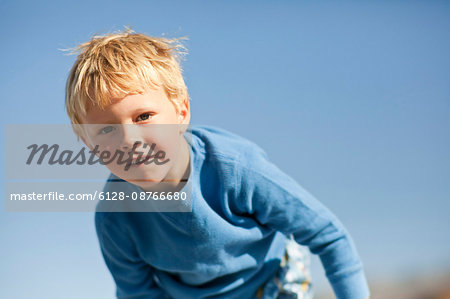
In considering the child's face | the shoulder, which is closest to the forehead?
the child's face

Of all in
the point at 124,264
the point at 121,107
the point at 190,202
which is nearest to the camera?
the point at 121,107

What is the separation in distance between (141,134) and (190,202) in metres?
0.23

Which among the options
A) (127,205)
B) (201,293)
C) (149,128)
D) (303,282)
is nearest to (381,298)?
(303,282)

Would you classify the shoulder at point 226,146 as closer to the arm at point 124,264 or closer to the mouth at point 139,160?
the mouth at point 139,160

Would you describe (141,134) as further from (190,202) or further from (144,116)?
(190,202)

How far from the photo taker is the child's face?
3.61 feet

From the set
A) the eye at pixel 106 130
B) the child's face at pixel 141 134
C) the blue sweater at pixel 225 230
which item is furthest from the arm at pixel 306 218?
the eye at pixel 106 130

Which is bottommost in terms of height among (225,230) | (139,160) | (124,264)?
(124,264)

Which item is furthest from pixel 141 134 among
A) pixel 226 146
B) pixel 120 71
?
pixel 226 146

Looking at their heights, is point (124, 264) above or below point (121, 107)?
below

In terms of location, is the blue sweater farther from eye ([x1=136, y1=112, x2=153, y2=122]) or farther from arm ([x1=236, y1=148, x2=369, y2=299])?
eye ([x1=136, y1=112, x2=153, y2=122])

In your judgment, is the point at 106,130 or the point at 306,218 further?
the point at 306,218

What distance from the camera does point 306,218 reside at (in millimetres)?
1277

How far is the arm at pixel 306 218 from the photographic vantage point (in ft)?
4.15
